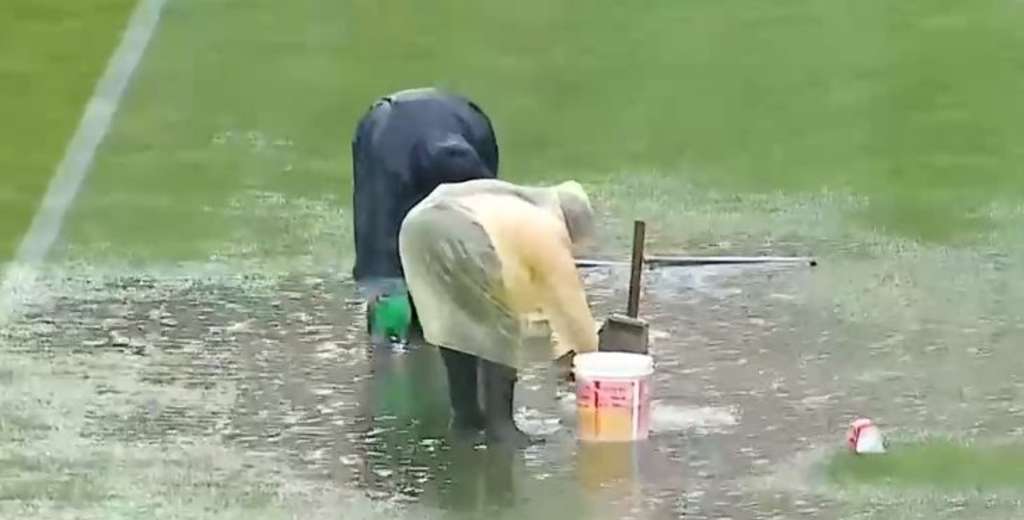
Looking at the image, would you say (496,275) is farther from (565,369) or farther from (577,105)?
(577,105)

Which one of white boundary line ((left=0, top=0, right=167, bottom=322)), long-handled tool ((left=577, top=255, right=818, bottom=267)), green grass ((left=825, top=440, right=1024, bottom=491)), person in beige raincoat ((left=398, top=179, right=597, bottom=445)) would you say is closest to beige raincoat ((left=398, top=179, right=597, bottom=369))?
person in beige raincoat ((left=398, top=179, right=597, bottom=445))

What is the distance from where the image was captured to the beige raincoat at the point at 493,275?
20.0ft

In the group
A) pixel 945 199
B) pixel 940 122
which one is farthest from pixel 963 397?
pixel 940 122

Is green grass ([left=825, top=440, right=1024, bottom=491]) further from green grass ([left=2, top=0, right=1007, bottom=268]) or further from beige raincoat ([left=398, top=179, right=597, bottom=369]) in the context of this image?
green grass ([left=2, top=0, right=1007, bottom=268])

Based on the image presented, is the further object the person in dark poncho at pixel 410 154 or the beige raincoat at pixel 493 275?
the person in dark poncho at pixel 410 154

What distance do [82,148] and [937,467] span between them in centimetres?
707

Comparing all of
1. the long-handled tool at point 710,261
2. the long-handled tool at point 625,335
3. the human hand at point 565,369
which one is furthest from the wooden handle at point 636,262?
the long-handled tool at point 710,261

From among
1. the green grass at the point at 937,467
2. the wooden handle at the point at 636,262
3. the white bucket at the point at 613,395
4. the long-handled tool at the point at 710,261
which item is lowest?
the long-handled tool at the point at 710,261

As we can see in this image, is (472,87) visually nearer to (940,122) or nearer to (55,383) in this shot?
(940,122)

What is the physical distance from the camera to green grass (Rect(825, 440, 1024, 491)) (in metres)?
6.07

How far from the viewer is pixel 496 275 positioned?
20.0 feet

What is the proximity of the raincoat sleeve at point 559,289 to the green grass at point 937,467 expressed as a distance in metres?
0.80

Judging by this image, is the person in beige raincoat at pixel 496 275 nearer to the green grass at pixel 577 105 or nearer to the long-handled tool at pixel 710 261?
the long-handled tool at pixel 710 261

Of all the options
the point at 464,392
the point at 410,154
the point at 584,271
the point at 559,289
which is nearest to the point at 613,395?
the point at 559,289
